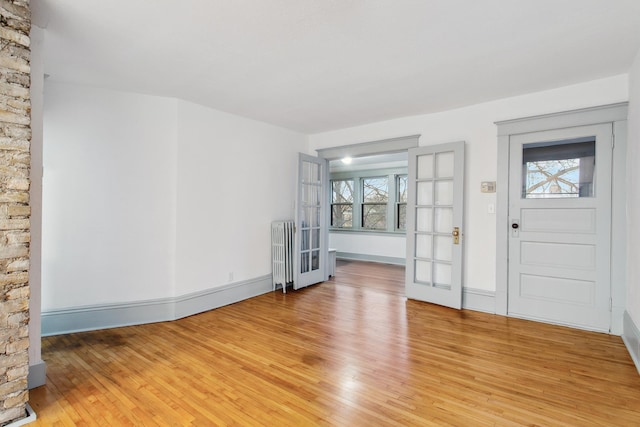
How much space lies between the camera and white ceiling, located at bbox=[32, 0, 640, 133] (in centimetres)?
204

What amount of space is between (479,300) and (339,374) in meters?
2.39

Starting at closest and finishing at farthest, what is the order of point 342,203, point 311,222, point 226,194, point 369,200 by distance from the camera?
point 226,194 → point 311,222 → point 369,200 → point 342,203

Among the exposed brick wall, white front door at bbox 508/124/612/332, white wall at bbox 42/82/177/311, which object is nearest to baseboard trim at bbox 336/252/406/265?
white front door at bbox 508/124/612/332

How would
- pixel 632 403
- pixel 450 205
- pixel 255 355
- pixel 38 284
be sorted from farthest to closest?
pixel 450 205 < pixel 255 355 < pixel 38 284 < pixel 632 403

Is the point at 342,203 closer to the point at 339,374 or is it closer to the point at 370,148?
the point at 370,148

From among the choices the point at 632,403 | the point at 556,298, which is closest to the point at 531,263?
the point at 556,298

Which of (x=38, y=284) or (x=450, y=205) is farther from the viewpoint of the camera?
(x=450, y=205)

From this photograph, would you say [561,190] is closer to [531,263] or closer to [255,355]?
[531,263]

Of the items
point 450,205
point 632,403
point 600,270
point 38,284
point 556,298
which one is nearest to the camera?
point 632,403

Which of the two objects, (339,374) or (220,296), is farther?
(220,296)

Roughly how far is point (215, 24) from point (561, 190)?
12.5 ft

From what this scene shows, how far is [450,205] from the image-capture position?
410 cm

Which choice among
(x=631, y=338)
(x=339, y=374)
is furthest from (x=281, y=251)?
(x=631, y=338)

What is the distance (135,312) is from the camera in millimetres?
3516
